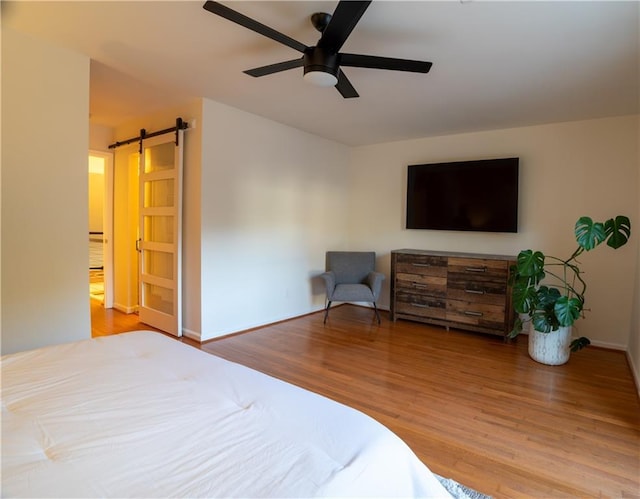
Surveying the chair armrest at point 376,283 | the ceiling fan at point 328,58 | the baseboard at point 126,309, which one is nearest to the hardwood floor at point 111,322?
the baseboard at point 126,309

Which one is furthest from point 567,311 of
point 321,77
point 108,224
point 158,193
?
point 108,224

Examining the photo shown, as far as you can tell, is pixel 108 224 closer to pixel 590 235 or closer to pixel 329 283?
pixel 329 283

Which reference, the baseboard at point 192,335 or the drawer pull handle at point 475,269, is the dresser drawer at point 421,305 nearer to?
the drawer pull handle at point 475,269

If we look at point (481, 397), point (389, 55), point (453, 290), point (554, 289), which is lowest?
point (481, 397)

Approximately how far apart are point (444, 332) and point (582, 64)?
3002 millimetres

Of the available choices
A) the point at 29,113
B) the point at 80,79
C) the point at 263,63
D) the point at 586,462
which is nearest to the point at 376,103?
the point at 263,63

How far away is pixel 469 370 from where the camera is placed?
324 cm

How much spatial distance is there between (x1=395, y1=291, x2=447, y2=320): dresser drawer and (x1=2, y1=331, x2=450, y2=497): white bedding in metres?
3.47

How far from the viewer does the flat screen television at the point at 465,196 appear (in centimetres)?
441

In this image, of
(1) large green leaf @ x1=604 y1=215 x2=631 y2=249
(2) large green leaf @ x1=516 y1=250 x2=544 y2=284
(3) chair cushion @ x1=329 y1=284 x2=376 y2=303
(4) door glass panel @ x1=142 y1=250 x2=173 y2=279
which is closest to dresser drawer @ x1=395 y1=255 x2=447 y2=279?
(3) chair cushion @ x1=329 y1=284 x2=376 y2=303

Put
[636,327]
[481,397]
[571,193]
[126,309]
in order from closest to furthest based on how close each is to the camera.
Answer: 1. [481,397]
2. [636,327]
3. [571,193]
4. [126,309]

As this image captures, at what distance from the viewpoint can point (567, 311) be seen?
319cm

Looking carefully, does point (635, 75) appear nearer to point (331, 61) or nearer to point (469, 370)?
point (331, 61)

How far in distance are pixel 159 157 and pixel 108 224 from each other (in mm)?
1575
